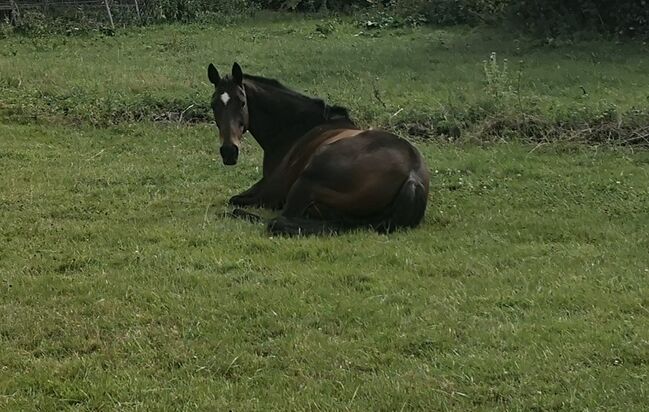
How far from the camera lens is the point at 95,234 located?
270 inches

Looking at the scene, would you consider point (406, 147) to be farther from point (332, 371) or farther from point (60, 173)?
point (60, 173)

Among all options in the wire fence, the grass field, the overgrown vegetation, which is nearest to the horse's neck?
the grass field

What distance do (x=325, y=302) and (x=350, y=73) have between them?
974 centimetres

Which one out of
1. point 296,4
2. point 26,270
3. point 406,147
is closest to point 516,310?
point 406,147

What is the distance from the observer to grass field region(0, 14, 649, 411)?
13.6ft

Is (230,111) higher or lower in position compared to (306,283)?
higher

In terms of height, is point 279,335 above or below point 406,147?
below

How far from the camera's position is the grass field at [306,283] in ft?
13.6

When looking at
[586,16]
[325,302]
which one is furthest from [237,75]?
[586,16]

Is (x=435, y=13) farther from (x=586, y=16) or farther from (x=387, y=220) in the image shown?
(x=387, y=220)

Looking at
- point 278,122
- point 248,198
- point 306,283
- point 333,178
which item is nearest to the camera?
point 306,283

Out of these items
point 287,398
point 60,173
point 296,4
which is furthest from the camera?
point 296,4

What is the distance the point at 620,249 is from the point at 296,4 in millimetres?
21260

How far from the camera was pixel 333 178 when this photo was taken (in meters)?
7.03
